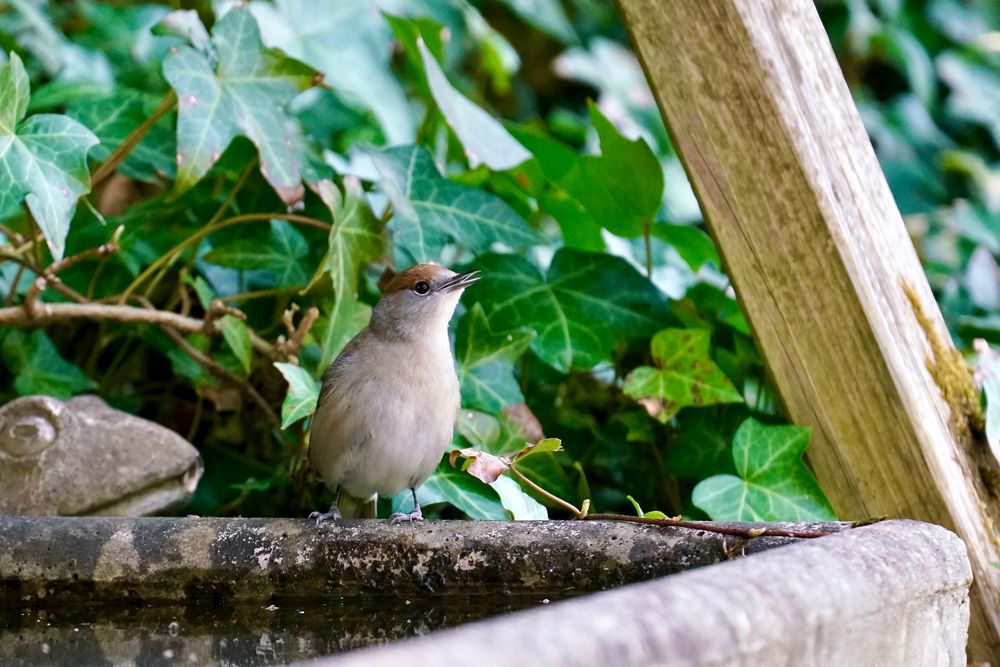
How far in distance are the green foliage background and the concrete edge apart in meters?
1.13

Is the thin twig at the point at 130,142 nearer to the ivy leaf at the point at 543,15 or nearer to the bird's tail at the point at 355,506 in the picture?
the bird's tail at the point at 355,506

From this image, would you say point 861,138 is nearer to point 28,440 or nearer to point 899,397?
A: point 899,397

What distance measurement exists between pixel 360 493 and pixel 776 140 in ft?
4.97

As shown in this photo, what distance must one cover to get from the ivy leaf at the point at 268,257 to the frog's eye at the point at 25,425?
0.76 meters

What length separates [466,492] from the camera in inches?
128

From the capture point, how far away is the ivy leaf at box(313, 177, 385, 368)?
3.38 metres

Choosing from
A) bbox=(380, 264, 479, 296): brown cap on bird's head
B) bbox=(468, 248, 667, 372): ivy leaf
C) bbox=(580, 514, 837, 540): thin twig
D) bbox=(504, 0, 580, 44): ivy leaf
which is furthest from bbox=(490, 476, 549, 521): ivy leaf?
bbox=(504, 0, 580, 44): ivy leaf

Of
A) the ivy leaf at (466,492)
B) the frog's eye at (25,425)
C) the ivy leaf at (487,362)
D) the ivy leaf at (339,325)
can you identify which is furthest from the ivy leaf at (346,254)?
the frog's eye at (25,425)

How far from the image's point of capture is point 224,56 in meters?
3.39

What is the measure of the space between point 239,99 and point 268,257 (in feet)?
1.72

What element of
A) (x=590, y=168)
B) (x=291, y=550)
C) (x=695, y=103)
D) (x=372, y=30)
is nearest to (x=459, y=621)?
(x=291, y=550)

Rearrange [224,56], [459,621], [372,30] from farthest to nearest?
1. [372,30]
2. [224,56]
3. [459,621]

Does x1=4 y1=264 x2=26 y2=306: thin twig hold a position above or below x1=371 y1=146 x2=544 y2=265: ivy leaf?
below

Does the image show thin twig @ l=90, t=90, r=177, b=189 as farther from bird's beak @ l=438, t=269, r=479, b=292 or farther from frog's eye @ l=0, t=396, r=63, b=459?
bird's beak @ l=438, t=269, r=479, b=292
